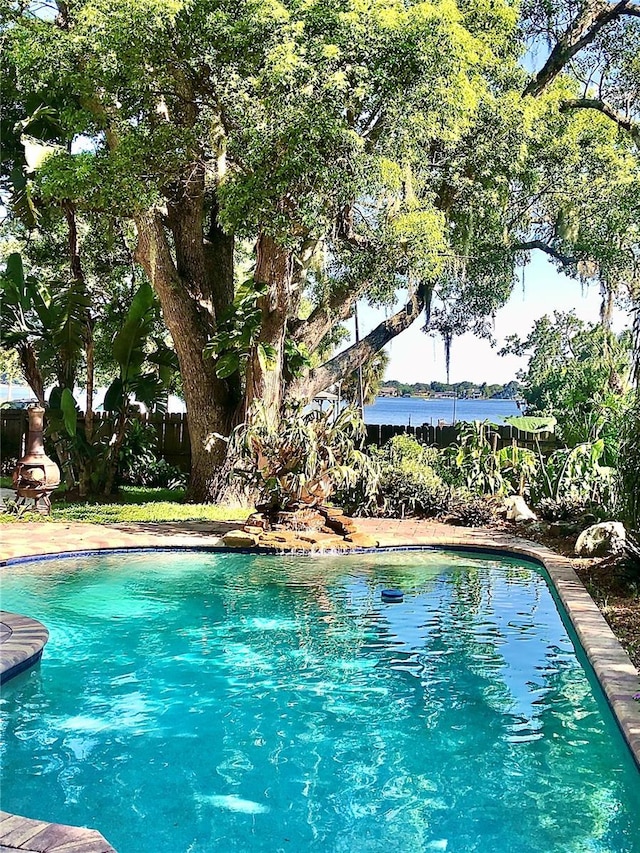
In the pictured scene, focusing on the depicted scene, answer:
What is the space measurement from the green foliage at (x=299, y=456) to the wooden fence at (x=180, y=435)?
476 centimetres

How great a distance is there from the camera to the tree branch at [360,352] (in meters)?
14.4

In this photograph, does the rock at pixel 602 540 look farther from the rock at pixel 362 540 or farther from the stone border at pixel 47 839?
the stone border at pixel 47 839

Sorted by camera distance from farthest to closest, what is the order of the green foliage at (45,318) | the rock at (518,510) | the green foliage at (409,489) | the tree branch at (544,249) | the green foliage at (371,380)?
the green foliage at (371,380), the tree branch at (544,249), the green foliage at (45,318), the green foliage at (409,489), the rock at (518,510)

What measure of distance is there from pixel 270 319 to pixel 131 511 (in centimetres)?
355

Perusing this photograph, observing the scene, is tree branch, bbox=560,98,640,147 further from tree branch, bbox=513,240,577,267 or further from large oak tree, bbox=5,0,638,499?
tree branch, bbox=513,240,577,267

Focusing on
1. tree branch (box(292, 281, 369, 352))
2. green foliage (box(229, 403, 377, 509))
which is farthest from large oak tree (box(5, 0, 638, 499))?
green foliage (box(229, 403, 377, 509))

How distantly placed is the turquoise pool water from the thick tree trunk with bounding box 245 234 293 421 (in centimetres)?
508

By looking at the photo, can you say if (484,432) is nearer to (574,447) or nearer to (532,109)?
(574,447)

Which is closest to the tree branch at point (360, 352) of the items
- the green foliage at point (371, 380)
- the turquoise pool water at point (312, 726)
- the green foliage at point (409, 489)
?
the green foliage at point (371, 380)

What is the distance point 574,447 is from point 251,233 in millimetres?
5889

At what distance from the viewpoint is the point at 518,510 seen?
38.5 feet

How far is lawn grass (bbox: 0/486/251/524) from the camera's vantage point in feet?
37.2

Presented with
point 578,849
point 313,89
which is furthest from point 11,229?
point 578,849

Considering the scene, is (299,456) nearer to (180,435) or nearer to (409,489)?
(409,489)
